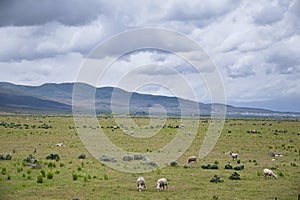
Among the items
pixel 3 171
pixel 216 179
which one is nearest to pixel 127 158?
pixel 3 171

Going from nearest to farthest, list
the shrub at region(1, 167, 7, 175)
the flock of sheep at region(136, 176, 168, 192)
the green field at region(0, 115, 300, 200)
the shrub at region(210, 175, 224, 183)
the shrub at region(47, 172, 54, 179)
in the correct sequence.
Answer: the green field at region(0, 115, 300, 200), the flock of sheep at region(136, 176, 168, 192), the shrub at region(210, 175, 224, 183), the shrub at region(47, 172, 54, 179), the shrub at region(1, 167, 7, 175)

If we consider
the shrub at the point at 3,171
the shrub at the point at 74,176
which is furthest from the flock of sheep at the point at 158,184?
the shrub at the point at 3,171

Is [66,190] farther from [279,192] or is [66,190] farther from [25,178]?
[279,192]

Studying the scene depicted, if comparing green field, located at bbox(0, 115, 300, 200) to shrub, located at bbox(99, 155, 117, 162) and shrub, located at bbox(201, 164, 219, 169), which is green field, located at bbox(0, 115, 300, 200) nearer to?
shrub, located at bbox(201, 164, 219, 169)

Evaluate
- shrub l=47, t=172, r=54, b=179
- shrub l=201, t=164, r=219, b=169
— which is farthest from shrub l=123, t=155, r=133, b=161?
shrub l=47, t=172, r=54, b=179

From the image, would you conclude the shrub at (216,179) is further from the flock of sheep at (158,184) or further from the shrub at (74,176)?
the shrub at (74,176)

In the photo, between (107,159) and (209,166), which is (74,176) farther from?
(209,166)

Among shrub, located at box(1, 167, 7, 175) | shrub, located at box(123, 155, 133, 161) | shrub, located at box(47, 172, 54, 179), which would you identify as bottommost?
shrub, located at box(1, 167, 7, 175)

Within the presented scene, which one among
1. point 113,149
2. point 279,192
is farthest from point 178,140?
point 279,192

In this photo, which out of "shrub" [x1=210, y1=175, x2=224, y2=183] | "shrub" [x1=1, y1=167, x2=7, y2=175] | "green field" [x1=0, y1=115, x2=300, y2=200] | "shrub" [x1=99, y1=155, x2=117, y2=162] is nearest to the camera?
"green field" [x1=0, y1=115, x2=300, y2=200]

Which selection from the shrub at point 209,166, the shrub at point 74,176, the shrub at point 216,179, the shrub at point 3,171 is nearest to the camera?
the shrub at point 74,176

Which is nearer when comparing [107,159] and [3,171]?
[3,171]

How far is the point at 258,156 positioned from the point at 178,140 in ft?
59.8

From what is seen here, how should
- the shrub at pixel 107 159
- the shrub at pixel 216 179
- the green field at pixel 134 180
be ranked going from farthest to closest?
the shrub at pixel 107 159 → the shrub at pixel 216 179 → the green field at pixel 134 180
